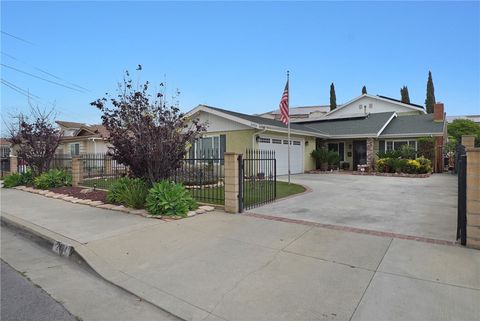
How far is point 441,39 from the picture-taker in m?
13.4

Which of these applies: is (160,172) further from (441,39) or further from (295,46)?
(441,39)

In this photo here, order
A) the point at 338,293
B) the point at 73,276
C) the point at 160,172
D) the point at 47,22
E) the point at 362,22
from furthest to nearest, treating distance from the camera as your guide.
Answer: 1. the point at 47,22
2. the point at 362,22
3. the point at 160,172
4. the point at 73,276
5. the point at 338,293

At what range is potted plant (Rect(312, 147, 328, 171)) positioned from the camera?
22.1 metres

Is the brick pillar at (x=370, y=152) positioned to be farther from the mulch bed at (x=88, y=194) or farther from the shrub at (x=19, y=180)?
the shrub at (x=19, y=180)

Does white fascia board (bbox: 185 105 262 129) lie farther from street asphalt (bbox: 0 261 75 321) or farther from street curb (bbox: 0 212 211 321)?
street asphalt (bbox: 0 261 75 321)

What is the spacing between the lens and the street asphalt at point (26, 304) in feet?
10.5

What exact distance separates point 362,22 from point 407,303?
12010mm

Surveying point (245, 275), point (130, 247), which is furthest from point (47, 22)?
point (245, 275)

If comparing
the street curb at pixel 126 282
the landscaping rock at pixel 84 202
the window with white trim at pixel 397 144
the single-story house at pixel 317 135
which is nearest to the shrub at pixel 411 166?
the window with white trim at pixel 397 144

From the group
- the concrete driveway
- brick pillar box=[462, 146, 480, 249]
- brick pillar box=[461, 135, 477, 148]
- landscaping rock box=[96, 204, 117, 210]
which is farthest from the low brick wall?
brick pillar box=[461, 135, 477, 148]

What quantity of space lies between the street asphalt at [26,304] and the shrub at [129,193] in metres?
3.86

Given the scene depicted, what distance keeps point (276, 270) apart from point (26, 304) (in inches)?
119

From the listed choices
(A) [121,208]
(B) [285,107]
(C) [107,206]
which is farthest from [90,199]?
(B) [285,107]

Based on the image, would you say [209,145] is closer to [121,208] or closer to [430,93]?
[121,208]
